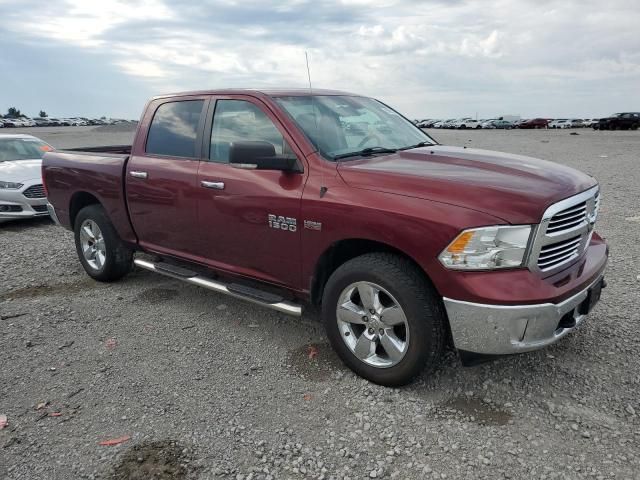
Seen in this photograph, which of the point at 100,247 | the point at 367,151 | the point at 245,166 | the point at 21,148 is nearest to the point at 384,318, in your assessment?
the point at 367,151

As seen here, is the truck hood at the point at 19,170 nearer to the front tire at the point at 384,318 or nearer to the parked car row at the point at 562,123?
the front tire at the point at 384,318

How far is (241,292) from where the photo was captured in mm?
3965

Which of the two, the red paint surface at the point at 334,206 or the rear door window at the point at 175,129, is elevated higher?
the rear door window at the point at 175,129

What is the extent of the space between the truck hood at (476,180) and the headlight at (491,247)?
7cm

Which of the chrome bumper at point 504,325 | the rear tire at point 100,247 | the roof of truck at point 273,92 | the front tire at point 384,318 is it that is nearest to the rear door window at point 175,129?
the roof of truck at point 273,92

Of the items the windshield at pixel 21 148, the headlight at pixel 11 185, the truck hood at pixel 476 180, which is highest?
the truck hood at pixel 476 180

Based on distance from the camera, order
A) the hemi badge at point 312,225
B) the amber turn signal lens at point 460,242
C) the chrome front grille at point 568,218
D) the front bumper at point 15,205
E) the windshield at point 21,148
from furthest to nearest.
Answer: the windshield at point 21,148, the front bumper at point 15,205, the hemi badge at point 312,225, the chrome front grille at point 568,218, the amber turn signal lens at point 460,242

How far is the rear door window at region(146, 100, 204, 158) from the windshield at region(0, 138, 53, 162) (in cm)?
606

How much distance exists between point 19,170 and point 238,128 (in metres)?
6.48

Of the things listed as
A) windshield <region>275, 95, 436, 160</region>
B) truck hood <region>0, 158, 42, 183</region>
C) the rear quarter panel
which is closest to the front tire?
windshield <region>275, 95, 436, 160</region>

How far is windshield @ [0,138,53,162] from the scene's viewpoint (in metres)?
9.46

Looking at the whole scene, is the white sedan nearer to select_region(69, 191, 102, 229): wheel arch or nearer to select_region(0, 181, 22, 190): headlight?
select_region(0, 181, 22, 190): headlight

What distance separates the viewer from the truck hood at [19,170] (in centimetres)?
857

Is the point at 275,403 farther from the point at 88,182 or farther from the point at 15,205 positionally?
the point at 15,205
